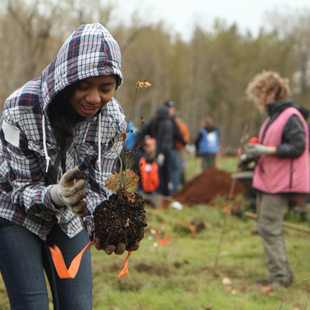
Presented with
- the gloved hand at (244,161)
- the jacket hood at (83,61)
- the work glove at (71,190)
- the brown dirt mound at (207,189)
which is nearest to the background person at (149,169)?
the brown dirt mound at (207,189)

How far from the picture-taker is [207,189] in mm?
8805

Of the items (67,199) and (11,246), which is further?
(11,246)

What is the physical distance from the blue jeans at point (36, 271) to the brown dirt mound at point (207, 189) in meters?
6.61

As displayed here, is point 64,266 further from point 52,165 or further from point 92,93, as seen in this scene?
point 92,93

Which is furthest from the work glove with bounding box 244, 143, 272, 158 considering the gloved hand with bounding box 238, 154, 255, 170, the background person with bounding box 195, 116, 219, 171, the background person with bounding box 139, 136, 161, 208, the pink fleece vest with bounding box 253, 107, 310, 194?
the background person with bounding box 195, 116, 219, 171

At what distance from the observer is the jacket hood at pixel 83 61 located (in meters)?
1.72

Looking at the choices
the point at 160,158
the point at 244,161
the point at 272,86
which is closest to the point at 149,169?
the point at 160,158

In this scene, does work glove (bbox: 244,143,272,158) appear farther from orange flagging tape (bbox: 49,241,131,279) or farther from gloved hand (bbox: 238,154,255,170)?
orange flagging tape (bbox: 49,241,131,279)

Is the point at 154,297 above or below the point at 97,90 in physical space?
below

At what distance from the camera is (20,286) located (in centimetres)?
175

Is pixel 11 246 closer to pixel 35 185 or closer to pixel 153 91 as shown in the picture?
pixel 35 185

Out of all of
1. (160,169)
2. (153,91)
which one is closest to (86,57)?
(160,169)

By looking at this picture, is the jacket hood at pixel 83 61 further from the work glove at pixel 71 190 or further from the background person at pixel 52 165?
the work glove at pixel 71 190

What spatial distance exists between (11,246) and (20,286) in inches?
6.9
